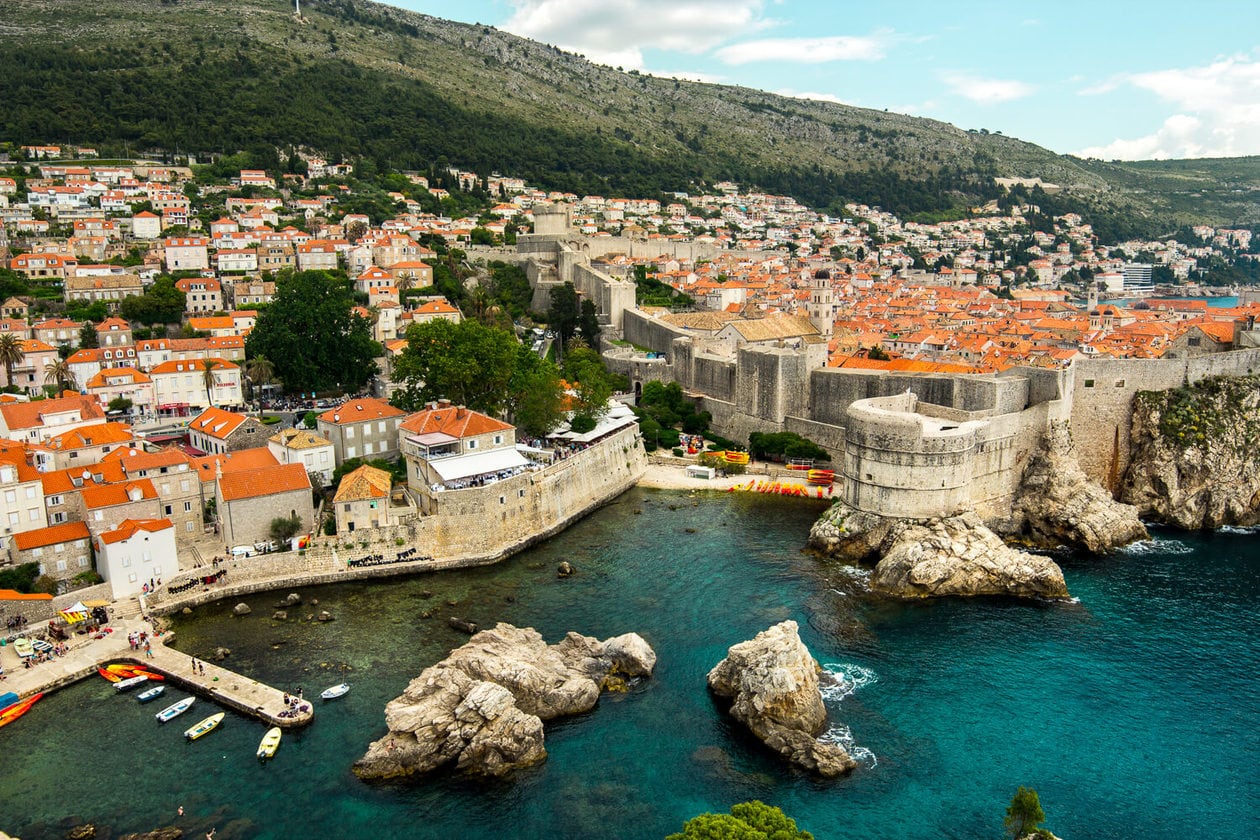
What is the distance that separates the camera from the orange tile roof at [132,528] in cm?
2369

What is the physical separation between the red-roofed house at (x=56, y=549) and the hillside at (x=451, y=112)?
Result: 6070cm

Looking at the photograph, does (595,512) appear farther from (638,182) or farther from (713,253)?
(638,182)

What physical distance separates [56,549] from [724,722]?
18.6 m

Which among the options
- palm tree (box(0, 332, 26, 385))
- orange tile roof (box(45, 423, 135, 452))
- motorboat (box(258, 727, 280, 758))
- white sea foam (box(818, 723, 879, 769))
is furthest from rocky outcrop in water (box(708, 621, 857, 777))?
palm tree (box(0, 332, 26, 385))

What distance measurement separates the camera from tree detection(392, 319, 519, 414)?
1329 inches

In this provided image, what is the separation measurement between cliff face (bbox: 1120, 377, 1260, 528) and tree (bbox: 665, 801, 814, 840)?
80.5ft

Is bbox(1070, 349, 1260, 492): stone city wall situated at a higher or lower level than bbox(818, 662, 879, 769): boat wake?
higher

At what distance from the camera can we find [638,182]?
356ft

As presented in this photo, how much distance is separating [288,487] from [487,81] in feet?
354

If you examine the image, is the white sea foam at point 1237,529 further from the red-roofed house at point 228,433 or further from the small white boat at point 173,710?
the red-roofed house at point 228,433

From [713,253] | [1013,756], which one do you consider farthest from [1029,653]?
[713,253]

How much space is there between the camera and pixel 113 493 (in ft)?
82.4

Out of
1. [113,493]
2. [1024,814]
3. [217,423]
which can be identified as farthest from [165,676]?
[1024,814]

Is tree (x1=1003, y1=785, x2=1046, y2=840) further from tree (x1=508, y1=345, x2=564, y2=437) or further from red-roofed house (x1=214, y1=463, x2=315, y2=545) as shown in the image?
tree (x1=508, y1=345, x2=564, y2=437)
